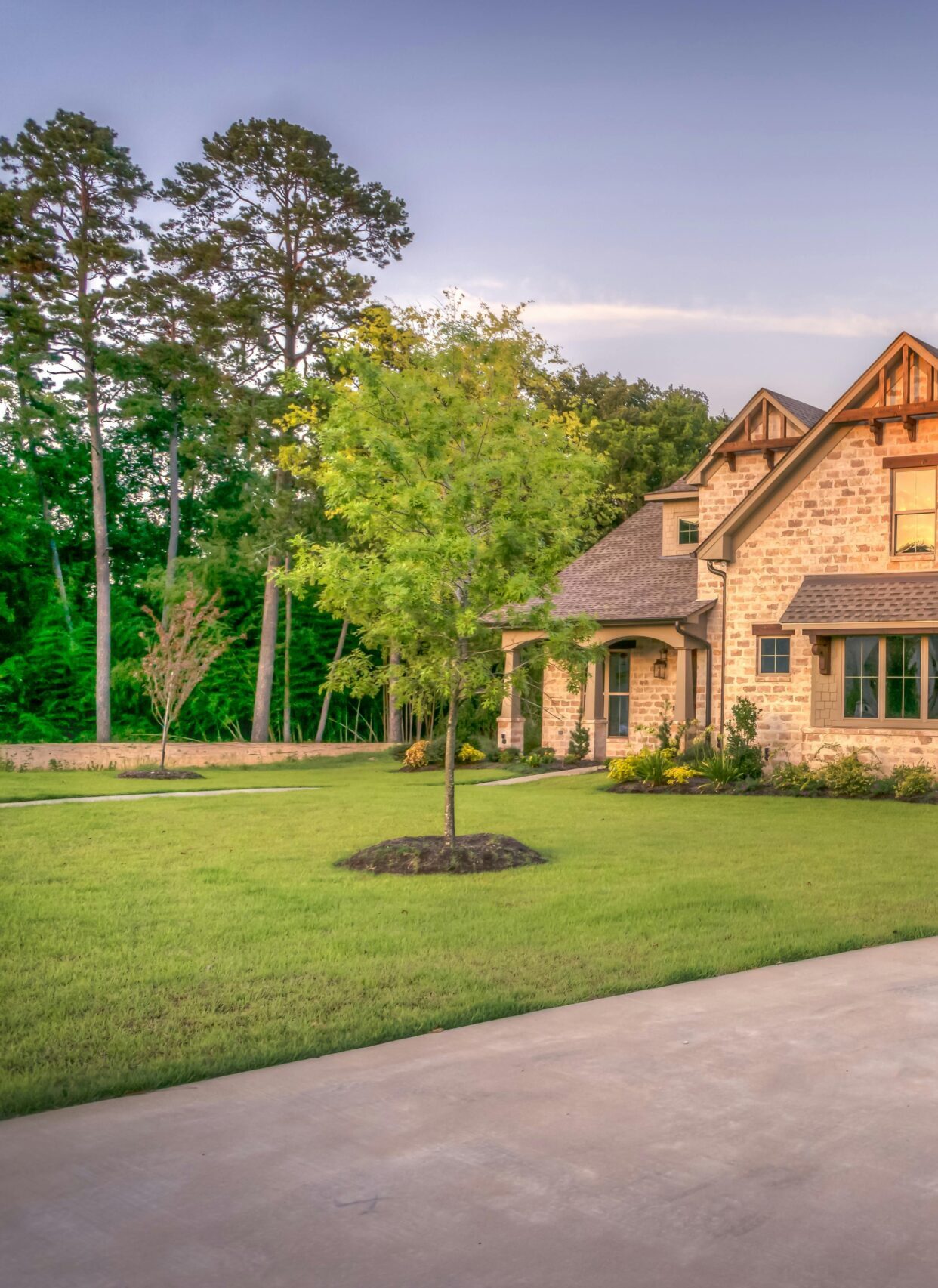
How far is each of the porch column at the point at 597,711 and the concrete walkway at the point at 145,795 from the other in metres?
7.33

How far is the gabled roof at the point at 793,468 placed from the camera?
20.2 m

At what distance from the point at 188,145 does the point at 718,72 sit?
23.3m

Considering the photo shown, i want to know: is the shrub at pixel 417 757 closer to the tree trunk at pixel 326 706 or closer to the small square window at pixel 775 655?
the tree trunk at pixel 326 706

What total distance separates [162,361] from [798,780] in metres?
22.2

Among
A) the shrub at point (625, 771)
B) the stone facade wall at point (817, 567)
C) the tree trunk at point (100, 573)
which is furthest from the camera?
the tree trunk at point (100, 573)

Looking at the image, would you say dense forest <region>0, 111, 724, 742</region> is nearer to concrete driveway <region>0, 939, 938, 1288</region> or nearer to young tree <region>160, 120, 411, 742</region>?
young tree <region>160, 120, 411, 742</region>

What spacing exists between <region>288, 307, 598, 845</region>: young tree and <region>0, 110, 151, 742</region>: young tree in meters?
21.5

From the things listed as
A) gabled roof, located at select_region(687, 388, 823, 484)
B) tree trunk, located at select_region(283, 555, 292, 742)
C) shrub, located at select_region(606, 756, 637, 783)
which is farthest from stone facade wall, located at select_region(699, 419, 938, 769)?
tree trunk, located at select_region(283, 555, 292, 742)

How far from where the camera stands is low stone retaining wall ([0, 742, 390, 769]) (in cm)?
2688

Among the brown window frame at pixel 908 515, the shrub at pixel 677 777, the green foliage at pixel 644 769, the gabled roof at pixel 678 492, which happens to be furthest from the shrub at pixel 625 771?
the gabled roof at pixel 678 492

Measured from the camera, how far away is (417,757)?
25.4 meters

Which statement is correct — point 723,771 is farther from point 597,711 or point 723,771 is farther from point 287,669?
point 287,669

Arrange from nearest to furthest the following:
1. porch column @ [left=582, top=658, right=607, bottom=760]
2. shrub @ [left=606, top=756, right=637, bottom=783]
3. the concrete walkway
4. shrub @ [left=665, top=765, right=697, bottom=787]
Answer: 1. the concrete walkway
2. shrub @ [left=665, top=765, right=697, bottom=787]
3. shrub @ [left=606, top=756, right=637, bottom=783]
4. porch column @ [left=582, top=658, right=607, bottom=760]

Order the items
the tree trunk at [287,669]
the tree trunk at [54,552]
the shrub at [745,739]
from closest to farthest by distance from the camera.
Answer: the shrub at [745,739]
the tree trunk at [287,669]
the tree trunk at [54,552]
